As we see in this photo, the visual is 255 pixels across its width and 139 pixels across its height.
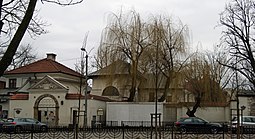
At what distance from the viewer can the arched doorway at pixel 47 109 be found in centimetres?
4059

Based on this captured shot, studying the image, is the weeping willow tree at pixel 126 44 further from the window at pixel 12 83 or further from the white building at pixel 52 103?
the window at pixel 12 83

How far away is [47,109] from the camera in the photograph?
41.3 meters

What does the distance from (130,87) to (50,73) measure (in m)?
12.4

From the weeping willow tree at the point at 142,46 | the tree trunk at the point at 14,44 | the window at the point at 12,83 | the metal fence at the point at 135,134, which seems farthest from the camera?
the window at the point at 12,83

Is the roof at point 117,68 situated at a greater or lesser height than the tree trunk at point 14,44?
greater

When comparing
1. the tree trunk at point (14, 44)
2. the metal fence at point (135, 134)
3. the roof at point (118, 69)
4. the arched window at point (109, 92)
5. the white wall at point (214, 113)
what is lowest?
the metal fence at point (135, 134)

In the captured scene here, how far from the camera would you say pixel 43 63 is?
52.5m

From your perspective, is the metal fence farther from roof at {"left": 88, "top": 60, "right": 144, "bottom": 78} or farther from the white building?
roof at {"left": 88, "top": 60, "right": 144, "bottom": 78}

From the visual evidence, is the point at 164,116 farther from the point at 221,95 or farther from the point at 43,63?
the point at 43,63

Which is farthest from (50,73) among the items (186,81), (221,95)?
(221,95)

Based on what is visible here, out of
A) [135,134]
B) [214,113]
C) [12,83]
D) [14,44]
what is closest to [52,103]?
[135,134]

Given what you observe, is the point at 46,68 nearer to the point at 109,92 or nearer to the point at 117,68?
the point at 109,92

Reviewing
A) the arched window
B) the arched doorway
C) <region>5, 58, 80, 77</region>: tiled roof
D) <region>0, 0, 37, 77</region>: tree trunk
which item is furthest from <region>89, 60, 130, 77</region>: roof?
<region>0, 0, 37, 77</region>: tree trunk

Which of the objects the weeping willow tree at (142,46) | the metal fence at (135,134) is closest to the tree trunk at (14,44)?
the metal fence at (135,134)
